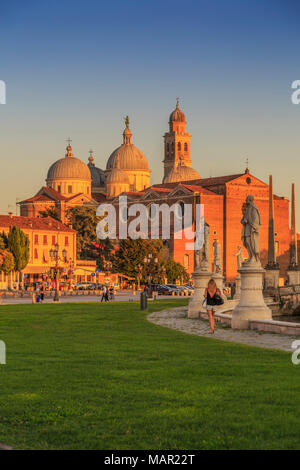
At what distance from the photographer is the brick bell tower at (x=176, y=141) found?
Result: 180750 mm

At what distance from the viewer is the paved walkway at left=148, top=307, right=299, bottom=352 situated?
1742 centimetres

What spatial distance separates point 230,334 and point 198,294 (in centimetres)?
886

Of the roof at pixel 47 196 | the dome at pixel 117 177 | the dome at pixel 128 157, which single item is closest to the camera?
the roof at pixel 47 196

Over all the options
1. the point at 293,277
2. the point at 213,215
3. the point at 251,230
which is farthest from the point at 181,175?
the point at 251,230

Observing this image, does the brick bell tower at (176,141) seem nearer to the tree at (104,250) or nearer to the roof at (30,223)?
the tree at (104,250)

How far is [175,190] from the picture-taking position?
12950 centimetres

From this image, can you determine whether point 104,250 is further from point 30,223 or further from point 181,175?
point 181,175

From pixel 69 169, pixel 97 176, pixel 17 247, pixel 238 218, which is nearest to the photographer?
pixel 17 247

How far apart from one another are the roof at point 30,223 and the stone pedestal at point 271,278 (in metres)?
67.3

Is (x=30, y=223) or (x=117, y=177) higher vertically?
(x=117, y=177)

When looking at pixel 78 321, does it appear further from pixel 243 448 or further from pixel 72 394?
pixel 243 448

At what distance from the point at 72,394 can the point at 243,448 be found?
3.52m

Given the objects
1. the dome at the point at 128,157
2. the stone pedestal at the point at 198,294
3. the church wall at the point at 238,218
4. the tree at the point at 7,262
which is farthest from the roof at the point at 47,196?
the stone pedestal at the point at 198,294

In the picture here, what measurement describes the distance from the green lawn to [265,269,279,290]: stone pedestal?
2441 centimetres
